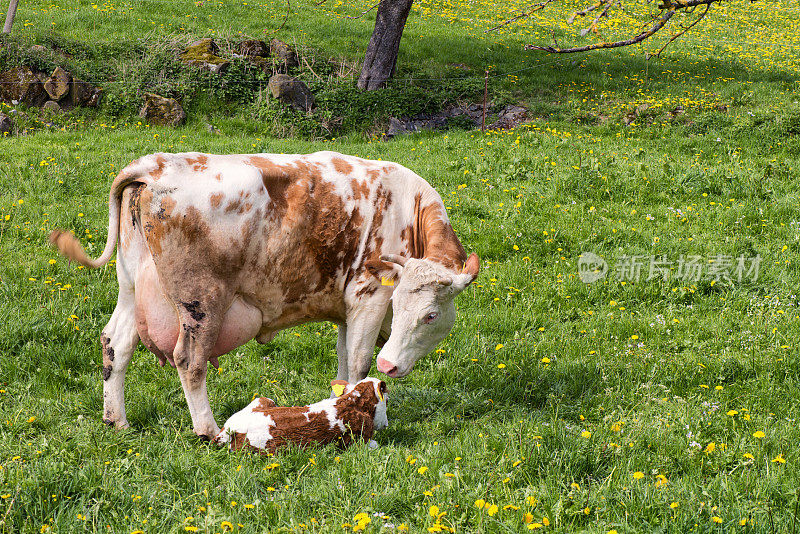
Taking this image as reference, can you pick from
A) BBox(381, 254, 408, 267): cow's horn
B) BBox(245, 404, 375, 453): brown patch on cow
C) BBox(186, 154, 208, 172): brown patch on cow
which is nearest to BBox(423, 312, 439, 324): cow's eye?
BBox(381, 254, 408, 267): cow's horn

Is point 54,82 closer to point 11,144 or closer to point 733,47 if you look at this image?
point 11,144

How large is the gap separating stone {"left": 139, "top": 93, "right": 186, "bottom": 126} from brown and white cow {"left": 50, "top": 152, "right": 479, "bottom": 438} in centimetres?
1040

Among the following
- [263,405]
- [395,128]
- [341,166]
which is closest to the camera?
[263,405]

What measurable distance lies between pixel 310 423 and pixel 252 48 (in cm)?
1458

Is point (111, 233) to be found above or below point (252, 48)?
below

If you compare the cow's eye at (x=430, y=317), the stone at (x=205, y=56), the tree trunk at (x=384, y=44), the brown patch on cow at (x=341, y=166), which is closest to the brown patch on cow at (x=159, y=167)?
the brown patch on cow at (x=341, y=166)

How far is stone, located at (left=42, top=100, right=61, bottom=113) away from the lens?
47.8 feet

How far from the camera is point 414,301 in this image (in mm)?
5148

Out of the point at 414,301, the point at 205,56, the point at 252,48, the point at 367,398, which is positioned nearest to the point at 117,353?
the point at 367,398

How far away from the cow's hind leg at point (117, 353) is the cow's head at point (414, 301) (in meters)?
1.94

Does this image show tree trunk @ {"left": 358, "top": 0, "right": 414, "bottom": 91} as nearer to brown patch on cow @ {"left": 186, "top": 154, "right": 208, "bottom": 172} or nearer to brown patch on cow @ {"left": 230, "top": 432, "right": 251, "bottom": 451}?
brown patch on cow @ {"left": 186, "top": 154, "right": 208, "bottom": 172}

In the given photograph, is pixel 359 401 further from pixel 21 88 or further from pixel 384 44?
pixel 384 44

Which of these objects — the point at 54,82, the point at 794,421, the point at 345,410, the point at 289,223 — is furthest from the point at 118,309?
the point at 54,82

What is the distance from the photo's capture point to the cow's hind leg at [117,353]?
17.6 feet
